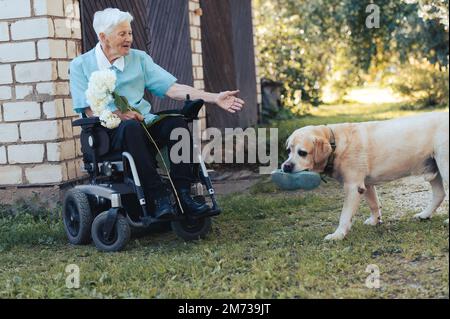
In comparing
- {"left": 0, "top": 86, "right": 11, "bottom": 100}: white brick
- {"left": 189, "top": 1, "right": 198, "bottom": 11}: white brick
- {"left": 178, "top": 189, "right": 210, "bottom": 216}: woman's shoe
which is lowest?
{"left": 178, "top": 189, "right": 210, "bottom": 216}: woman's shoe

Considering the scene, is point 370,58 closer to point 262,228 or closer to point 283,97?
point 283,97

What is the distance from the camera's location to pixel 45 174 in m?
6.23

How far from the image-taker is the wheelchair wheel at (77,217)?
5.01 m

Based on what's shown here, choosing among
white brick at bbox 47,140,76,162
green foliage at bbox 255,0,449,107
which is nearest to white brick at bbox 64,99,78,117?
white brick at bbox 47,140,76,162

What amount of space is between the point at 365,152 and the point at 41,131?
9.92 ft

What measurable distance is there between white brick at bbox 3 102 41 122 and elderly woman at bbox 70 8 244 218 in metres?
1.37

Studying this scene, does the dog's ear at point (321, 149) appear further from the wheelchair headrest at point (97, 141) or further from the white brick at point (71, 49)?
the white brick at point (71, 49)

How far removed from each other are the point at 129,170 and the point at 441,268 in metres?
2.17

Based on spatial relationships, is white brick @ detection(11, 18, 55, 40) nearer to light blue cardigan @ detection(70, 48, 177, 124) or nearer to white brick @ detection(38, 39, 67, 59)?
white brick @ detection(38, 39, 67, 59)

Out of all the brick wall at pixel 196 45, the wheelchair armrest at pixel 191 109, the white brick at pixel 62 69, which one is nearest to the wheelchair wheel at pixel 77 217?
the wheelchair armrest at pixel 191 109

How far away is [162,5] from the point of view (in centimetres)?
831

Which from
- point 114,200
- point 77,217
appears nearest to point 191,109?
point 114,200

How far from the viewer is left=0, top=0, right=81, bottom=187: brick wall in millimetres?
6148

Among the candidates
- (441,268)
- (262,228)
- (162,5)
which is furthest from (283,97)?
(441,268)
